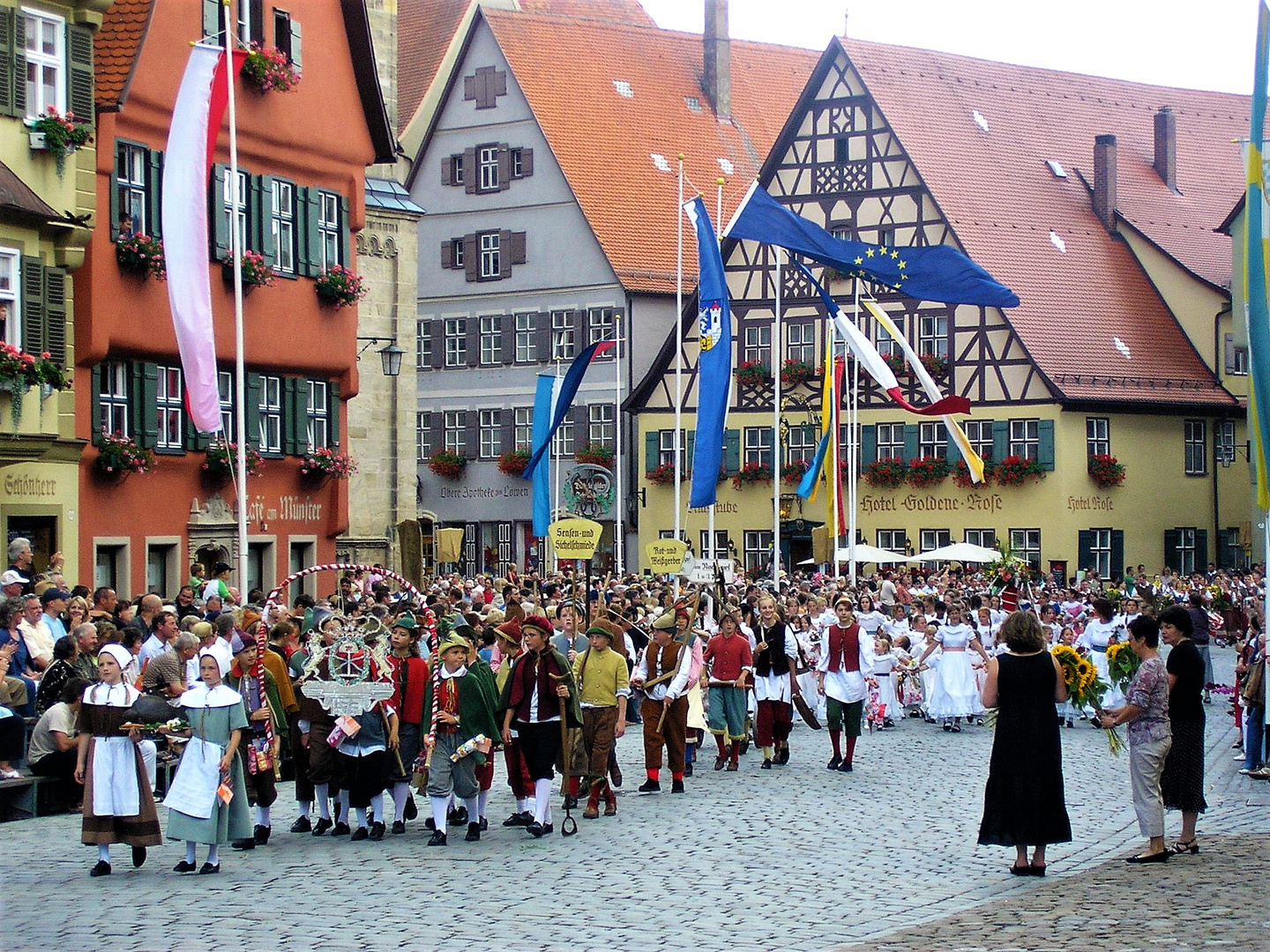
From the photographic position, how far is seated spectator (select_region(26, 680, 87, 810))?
1504cm

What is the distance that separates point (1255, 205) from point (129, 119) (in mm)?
15659

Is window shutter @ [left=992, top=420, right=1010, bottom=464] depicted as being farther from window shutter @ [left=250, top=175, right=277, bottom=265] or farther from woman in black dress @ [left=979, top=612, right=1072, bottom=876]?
woman in black dress @ [left=979, top=612, right=1072, bottom=876]

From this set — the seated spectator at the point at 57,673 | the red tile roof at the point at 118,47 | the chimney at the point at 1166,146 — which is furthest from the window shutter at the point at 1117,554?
the seated spectator at the point at 57,673

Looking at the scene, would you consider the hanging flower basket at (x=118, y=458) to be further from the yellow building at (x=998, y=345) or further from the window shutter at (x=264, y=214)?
the yellow building at (x=998, y=345)

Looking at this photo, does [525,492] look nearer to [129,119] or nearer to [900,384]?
[900,384]

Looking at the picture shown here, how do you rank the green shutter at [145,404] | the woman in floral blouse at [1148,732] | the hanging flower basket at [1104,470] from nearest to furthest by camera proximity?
the woman in floral blouse at [1148,732]
the green shutter at [145,404]
the hanging flower basket at [1104,470]

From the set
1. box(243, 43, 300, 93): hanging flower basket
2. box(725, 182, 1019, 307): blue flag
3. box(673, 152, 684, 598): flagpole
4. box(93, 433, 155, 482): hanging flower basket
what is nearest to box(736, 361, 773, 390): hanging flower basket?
box(673, 152, 684, 598): flagpole

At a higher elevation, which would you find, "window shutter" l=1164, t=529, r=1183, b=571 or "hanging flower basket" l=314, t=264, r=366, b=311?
"hanging flower basket" l=314, t=264, r=366, b=311

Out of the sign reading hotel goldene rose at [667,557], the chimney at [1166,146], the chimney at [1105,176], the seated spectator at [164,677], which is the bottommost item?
the seated spectator at [164,677]

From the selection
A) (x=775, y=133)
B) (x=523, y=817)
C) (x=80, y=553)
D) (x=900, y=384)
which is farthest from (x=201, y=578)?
(x=775, y=133)

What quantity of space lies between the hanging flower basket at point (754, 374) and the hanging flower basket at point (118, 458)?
25.2m

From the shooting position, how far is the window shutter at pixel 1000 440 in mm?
45688

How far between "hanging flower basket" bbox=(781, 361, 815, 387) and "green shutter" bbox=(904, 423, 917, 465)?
106 inches

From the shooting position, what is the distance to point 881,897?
37.9ft
